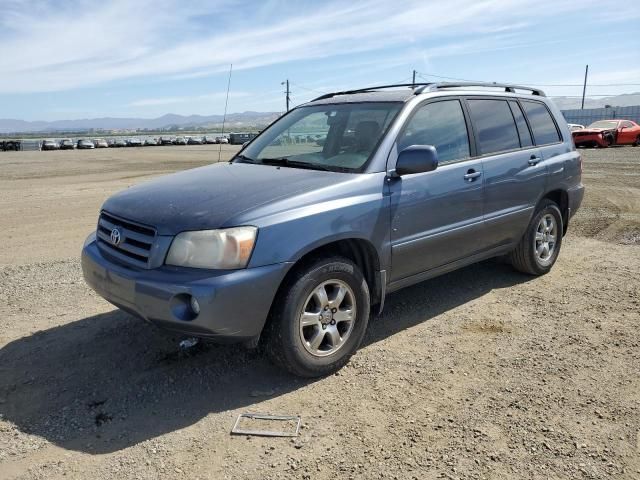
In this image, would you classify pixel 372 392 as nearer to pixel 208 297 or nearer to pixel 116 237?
pixel 208 297

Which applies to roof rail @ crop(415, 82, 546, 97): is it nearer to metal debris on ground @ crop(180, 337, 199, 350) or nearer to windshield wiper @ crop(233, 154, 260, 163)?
windshield wiper @ crop(233, 154, 260, 163)

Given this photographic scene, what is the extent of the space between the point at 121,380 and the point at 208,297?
110cm

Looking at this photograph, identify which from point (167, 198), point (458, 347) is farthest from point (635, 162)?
point (167, 198)

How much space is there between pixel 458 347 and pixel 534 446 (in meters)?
1.25

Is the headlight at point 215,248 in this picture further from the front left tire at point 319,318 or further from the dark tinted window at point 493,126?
the dark tinted window at point 493,126

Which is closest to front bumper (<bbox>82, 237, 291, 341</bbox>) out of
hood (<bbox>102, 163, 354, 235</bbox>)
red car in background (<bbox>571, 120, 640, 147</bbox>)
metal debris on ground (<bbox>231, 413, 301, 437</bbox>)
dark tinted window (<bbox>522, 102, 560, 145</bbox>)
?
hood (<bbox>102, 163, 354, 235</bbox>)

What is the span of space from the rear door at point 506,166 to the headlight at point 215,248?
2.43 m

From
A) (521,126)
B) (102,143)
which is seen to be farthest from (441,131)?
(102,143)

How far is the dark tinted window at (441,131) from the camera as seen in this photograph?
406cm

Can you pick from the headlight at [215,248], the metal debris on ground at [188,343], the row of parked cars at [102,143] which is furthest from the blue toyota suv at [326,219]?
the row of parked cars at [102,143]

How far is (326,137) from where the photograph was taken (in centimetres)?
442

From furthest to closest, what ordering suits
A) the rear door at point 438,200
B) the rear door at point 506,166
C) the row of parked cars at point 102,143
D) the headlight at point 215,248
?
the row of parked cars at point 102,143
the rear door at point 506,166
the rear door at point 438,200
the headlight at point 215,248

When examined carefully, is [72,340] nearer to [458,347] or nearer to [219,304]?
[219,304]

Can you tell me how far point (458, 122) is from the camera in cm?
448
